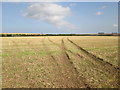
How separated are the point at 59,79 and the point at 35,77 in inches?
73.6

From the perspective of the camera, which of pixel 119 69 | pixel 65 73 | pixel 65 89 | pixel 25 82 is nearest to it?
pixel 65 89

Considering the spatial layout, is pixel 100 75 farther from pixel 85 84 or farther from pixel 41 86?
pixel 41 86

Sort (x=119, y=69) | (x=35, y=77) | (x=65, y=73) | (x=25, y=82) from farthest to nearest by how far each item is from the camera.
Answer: (x=119, y=69)
(x=65, y=73)
(x=35, y=77)
(x=25, y=82)

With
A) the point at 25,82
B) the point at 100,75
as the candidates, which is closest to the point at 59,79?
the point at 25,82

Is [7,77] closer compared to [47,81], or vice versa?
[47,81]

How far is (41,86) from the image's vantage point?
754 cm

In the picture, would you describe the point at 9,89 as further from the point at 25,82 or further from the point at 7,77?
the point at 7,77

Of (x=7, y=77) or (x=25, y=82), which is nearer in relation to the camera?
(x=25, y=82)

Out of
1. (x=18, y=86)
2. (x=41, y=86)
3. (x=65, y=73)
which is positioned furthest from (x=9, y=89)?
(x=65, y=73)

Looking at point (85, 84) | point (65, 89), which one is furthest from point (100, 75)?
point (65, 89)

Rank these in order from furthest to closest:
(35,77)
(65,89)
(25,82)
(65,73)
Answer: (65,73), (35,77), (25,82), (65,89)

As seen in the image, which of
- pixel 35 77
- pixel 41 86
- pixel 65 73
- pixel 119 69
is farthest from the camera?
pixel 119 69

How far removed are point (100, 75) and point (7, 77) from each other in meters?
7.17

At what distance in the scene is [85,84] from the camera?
7617 millimetres
